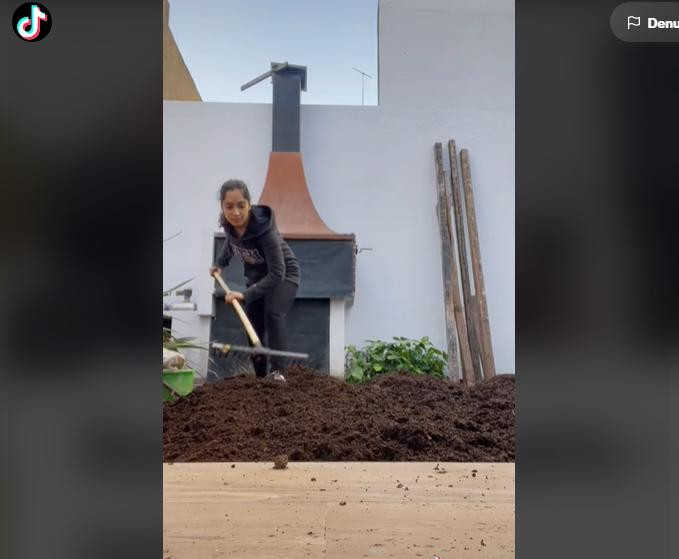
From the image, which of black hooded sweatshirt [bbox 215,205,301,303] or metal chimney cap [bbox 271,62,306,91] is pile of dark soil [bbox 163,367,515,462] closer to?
black hooded sweatshirt [bbox 215,205,301,303]

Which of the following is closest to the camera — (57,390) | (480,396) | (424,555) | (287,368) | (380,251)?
(57,390)

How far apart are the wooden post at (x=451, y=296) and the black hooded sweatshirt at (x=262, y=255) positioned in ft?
1.98

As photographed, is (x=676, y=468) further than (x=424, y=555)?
No

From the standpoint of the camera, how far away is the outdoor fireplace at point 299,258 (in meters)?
2.51

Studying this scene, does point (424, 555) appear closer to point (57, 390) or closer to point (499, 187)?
point (57, 390)

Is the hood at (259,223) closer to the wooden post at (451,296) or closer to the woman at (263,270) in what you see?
the woman at (263,270)

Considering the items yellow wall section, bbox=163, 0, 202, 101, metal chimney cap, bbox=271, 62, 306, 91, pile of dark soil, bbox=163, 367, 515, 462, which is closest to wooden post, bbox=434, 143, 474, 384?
pile of dark soil, bbox=163, 367, 515, 462

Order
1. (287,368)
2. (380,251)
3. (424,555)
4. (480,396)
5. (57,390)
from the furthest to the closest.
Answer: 1. (380,251)
2. (287,368)
3. (480,396)
4. (424,555)
5. (57,390)

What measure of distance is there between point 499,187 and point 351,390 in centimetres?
120

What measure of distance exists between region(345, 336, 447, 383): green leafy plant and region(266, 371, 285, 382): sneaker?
278 millimetres

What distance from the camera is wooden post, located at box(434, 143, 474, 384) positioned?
8.23 ft

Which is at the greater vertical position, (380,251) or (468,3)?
(468,3)

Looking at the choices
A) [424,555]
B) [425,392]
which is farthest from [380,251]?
[424,555]

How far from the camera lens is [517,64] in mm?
219
